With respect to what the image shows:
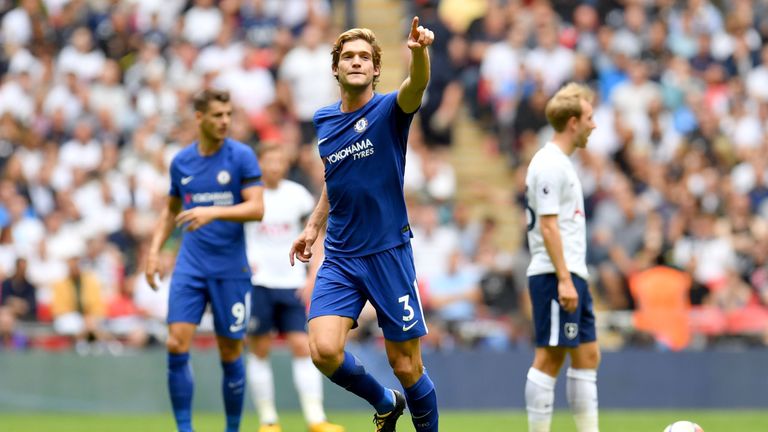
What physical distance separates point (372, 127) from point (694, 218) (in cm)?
965

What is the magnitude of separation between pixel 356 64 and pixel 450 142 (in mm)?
11096

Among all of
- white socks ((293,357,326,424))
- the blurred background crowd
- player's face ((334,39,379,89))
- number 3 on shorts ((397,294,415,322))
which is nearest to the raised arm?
player's face ((334,39,379,89))

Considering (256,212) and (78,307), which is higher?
(256,212)

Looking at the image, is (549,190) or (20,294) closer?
(549,190)

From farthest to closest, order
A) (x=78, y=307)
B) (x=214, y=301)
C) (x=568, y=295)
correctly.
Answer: (x=78, y=307)
(x=214, y=301)
(x=568, y=295)

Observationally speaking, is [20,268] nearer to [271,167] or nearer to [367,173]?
[271,167]

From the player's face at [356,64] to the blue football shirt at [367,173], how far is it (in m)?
0.18

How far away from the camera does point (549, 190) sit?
9.45m

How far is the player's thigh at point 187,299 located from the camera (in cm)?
1056

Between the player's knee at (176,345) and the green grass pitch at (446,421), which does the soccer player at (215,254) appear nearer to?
the player's knee at (176,345)

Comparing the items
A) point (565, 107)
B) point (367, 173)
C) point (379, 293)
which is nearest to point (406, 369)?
point (379, 293)

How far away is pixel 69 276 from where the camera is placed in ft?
54.6

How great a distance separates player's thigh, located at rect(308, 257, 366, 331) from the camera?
843 centimetres

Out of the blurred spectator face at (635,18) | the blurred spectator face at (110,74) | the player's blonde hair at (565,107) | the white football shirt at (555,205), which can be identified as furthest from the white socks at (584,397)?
the blurred spectator face at (110,74)
